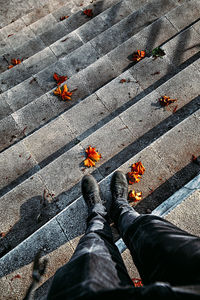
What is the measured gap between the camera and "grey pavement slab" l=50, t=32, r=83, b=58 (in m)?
5.07

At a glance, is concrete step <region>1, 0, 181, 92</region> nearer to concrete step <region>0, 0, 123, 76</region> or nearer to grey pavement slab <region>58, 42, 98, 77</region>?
grey pavement slab <region>58, 42, 98, 77</region>

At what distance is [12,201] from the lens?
3088 millimetres

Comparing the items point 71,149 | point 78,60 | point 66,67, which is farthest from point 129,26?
point 71,149

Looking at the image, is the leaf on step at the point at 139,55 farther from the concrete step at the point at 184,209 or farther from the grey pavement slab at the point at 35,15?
the grey pavement slab at the point at 35,15

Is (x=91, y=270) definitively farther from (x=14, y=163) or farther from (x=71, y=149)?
(x=14, y=163)

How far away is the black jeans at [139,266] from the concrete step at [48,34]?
436 centimetres

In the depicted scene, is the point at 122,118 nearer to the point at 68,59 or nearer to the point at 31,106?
the point at 31,106

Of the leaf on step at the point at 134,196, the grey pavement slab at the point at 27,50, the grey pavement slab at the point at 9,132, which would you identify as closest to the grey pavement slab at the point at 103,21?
the grey pavement slab at the point at 27,50

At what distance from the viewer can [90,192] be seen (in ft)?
9.15

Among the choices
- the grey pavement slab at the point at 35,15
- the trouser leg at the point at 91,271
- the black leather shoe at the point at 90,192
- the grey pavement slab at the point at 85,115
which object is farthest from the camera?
the grey pavement slab at the point at 35,15

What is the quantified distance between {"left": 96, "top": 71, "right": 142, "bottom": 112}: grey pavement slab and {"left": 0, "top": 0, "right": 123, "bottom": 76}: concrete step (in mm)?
1943

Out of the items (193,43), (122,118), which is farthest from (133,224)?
(193,43)

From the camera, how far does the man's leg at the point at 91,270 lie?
1.37 meters

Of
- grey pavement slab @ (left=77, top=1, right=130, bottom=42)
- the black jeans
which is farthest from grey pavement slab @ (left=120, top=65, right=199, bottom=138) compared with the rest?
grey pavement slab @ (left=77, top=1, right=130, bottom=42)
